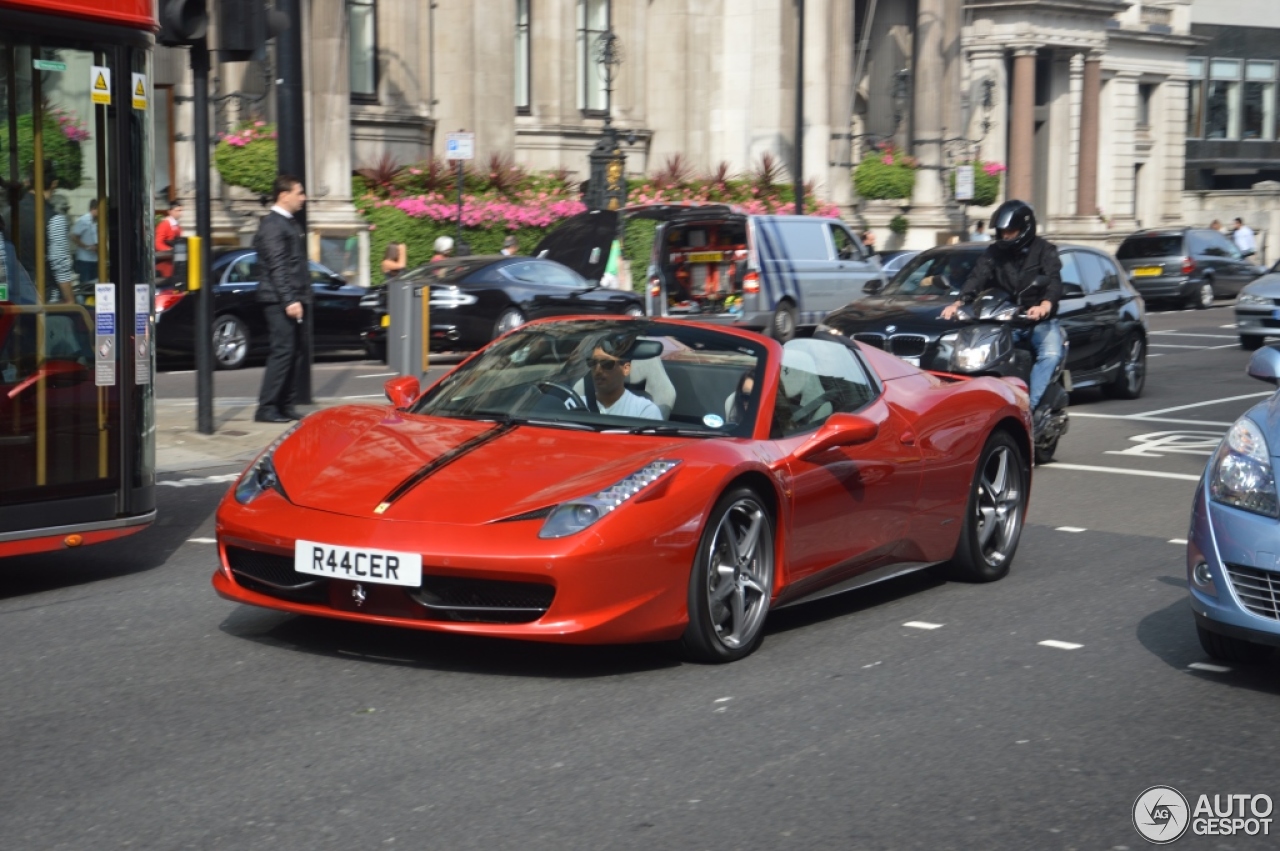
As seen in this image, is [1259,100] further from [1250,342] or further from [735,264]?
[735,264]

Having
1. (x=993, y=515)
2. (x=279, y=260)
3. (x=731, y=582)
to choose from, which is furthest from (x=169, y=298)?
(x=731, y=582)

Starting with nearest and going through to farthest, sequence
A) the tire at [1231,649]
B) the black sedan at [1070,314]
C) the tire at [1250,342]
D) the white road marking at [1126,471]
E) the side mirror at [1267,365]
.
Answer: the tire at [1231,649] → the side mirror at [1267,365] → the white road marking at [1126,471] → the black sedan at [1070,314] → the tire at [1250,342]

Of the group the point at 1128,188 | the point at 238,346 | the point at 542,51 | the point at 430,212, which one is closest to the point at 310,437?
the point at 238,346

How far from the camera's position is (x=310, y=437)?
716cm

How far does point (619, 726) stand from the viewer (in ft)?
18.9

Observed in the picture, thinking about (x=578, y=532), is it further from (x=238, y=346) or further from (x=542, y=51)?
(x=542, y=51)

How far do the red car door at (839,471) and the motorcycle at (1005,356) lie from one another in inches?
193

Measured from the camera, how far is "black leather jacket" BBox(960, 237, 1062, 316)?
13.3m

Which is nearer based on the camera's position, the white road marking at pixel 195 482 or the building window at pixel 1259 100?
the white road marking at pixel 195 482

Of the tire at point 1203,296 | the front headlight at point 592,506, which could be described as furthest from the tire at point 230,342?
the tire at point 1203,296

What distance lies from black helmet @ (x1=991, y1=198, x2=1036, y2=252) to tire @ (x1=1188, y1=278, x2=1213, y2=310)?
29547 millimetres

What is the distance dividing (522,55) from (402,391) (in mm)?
34696

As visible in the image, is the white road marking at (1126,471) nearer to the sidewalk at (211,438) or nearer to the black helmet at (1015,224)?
the black helmet at (1015,224)

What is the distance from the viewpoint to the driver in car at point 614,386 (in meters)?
7.26
